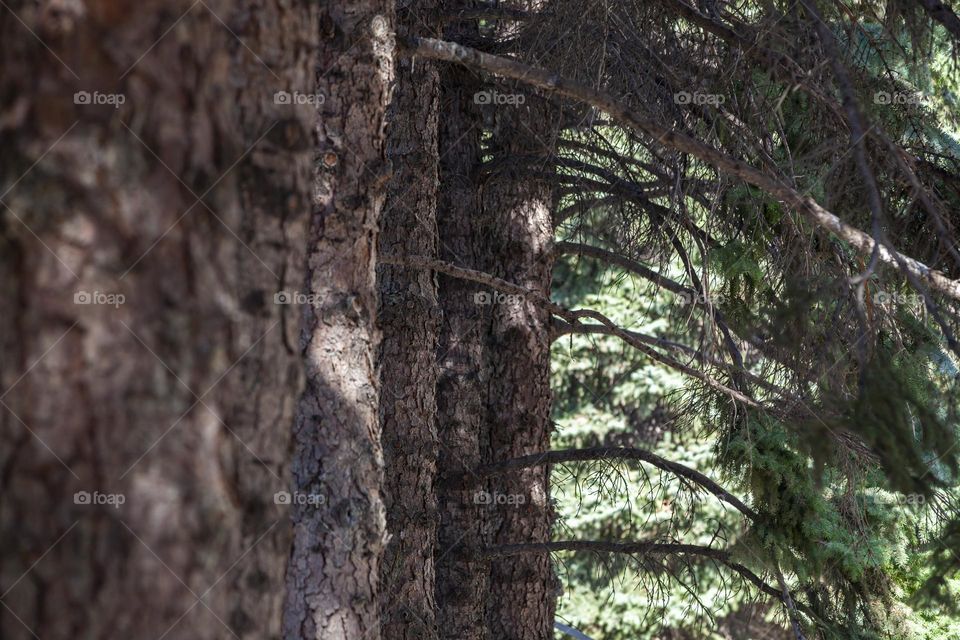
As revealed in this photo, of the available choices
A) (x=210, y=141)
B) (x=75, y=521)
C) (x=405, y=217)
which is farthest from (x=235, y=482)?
(x=405, y=217)

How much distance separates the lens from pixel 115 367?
1378 millimetres

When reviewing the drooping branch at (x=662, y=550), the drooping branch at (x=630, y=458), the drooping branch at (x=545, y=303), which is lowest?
the drooping branch at (x=662, y=550)

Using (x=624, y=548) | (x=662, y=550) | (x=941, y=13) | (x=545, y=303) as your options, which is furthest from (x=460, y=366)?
(x=941, y=13)

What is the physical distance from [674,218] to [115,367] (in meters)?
3.77

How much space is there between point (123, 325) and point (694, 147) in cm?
223

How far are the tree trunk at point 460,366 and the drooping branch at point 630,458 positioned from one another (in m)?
0.37

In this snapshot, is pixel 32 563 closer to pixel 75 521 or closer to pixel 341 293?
pixel 75 521

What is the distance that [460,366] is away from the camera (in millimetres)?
5488

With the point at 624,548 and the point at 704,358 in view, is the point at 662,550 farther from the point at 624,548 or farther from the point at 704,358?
the point at 704,358

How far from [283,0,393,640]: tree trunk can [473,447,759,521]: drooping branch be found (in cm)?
208

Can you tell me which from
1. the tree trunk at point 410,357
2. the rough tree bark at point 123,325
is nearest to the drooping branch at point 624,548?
the tree trunk at point 410,357

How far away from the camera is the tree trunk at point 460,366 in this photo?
5.37 meters

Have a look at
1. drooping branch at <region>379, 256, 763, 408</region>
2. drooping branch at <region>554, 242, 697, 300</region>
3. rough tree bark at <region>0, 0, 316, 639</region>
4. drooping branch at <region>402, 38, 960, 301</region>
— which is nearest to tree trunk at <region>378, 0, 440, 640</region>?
drooping branch at <region>379, 256, 763, 408</region>

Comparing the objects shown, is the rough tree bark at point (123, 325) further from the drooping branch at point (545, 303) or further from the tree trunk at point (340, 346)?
the drooping branch at point (545, 303)
